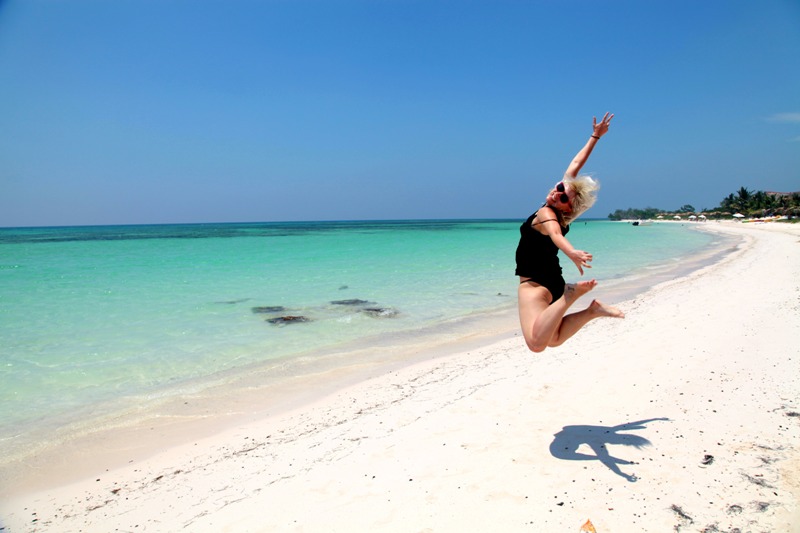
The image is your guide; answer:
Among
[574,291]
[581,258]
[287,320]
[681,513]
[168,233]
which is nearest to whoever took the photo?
[681,513]

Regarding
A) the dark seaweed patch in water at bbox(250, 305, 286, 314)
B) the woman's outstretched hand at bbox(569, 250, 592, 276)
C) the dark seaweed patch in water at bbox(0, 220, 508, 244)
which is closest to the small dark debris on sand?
the woman's outstretched hand at bbox(569, 250, 592, 276)

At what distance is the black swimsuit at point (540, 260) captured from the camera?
3.76m

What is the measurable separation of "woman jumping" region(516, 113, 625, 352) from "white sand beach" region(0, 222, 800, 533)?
0.99 metres

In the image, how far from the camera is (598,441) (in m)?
3.88

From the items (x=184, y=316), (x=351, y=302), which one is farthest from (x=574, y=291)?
(x=184, y=316)

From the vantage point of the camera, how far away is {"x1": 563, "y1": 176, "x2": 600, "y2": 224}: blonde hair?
3598 millimetres

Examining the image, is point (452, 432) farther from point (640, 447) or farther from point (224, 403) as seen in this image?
point (224, 403)

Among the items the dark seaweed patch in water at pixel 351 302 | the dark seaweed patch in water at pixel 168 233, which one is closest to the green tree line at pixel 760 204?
the dark seaweed patch in water at pixel 168 233

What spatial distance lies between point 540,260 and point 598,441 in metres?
1.55

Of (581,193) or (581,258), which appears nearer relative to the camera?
(581,258)

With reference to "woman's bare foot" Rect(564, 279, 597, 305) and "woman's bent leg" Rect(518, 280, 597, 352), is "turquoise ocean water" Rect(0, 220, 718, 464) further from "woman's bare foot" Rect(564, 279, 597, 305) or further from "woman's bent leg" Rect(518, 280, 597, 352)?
"woman's bare foot" Rect(564, 279, 597, 305)

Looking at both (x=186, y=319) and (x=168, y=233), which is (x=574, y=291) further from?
(x=168, y=233)

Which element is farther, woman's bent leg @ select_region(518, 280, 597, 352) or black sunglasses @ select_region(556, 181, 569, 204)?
black sunglasses @ select_region(556, 181, 569, 204)

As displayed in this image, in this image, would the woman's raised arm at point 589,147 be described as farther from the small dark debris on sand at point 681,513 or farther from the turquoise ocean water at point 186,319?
the turquoise ocean water at point 186,319
